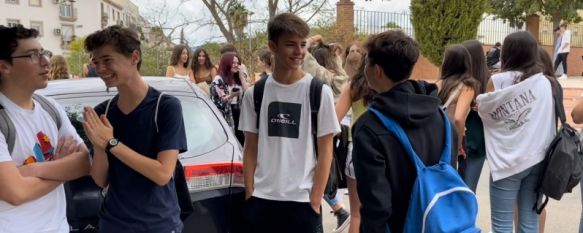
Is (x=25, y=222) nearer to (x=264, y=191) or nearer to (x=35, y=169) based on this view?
(x=35, y=169)

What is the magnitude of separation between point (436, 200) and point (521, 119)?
172 centimetres

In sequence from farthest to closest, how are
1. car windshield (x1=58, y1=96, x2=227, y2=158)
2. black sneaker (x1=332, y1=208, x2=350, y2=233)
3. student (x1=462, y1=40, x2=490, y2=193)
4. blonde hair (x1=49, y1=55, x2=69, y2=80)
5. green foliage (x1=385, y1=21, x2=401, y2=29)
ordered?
green foliage (x1=385, y1=21, x2=401, y2=29) → blonde hair (x1=49, y1=55, x2=69, y2=80) → black sneaker (x1=332, y1=208, x2=350, y2=233) → student (x1=462, y1=40, x2=490, y2=193) → car windshield (x1=58, y1=96, x2=227, y2=158)

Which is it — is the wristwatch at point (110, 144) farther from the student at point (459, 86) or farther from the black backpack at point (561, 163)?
the black backpack at point (561, 163)

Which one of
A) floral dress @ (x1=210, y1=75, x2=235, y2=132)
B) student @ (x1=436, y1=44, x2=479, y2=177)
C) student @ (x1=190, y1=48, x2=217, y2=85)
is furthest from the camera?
student @ (x1=190, y1=48, x2=217, y2=85)

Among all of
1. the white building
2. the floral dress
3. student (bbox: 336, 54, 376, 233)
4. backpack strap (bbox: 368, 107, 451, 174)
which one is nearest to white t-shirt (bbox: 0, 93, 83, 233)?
backpack strap (bbox: 368, 107, 451, 174)

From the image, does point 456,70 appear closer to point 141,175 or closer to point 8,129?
point 141,175

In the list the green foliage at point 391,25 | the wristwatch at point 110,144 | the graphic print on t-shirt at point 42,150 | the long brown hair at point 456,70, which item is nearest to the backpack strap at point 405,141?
the wristwatch at point 110,144

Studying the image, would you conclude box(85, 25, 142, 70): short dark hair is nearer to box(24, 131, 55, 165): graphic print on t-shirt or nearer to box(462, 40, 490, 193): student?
box(24, 131, 55, 165): graphic print on t-shirt

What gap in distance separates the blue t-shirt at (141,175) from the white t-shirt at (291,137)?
0.70 metres

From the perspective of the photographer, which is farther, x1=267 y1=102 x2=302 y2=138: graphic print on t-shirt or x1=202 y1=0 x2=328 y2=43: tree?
x1=202 y1=0 x2=328 y2=43: tree

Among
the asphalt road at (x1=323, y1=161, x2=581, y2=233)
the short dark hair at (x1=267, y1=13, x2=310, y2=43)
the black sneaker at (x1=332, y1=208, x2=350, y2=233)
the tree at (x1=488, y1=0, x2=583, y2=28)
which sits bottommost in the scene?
the asphalt road at (x1=323, y1=161, x2=581, y2=233)

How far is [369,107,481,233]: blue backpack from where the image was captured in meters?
2.04

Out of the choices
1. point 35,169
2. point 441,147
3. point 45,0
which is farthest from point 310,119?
point 45,0

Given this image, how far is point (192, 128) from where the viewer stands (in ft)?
11.1
